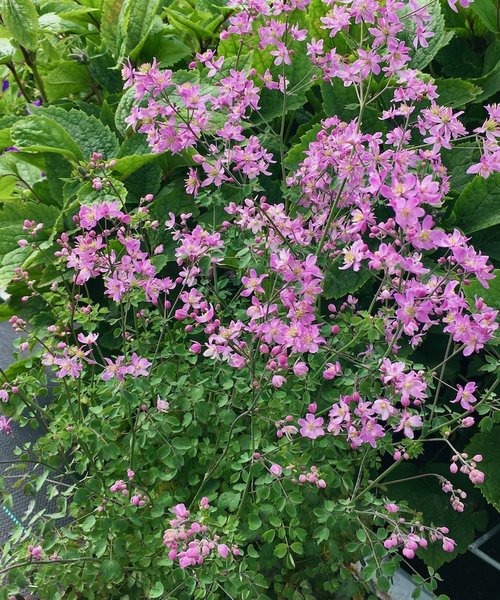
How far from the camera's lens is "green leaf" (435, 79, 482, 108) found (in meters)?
1.21

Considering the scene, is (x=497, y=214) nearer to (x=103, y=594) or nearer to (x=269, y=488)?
(x=269, y=488)

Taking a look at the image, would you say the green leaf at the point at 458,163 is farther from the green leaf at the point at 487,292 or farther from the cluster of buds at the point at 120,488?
the cluster of buds at the point at 120,488

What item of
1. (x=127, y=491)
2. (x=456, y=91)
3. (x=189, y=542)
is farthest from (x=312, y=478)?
(x=456, y=91)

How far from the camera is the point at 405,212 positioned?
0.59 m

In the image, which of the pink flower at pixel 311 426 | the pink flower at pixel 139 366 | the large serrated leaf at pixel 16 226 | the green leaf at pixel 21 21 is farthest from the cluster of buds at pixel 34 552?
the green leaf at pixel 21 21

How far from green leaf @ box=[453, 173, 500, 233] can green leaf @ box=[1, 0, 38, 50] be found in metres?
0.94

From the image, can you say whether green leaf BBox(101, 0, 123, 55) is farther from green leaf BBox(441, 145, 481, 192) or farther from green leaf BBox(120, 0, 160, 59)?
green leaf BBox(441, 145, 481, 192)

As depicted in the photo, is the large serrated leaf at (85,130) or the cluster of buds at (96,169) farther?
the large serrated leaf at (85,130)

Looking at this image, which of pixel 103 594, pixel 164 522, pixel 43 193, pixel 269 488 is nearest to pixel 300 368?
pixel 269 488

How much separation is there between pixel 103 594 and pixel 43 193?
0.88 metres

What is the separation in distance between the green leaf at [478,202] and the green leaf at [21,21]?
0.94 metres

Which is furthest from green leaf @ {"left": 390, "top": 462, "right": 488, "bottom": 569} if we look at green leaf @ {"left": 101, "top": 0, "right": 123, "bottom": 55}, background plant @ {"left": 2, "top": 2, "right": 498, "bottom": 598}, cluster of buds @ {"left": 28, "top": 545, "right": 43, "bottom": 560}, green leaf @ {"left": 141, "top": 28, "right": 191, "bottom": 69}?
green leaf @ {"left": 101, "top": 0, "right": 123, "bottom": 55}

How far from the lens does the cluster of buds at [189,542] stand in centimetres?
68

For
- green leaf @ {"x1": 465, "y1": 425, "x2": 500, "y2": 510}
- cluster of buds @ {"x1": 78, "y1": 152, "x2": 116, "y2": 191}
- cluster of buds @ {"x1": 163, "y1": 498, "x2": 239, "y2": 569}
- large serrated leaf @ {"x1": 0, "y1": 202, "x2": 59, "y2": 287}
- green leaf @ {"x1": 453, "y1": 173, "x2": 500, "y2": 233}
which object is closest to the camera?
cluster of buds @ {"x1": 163, "y1": 498, "x2": 239, "y2": 569}
